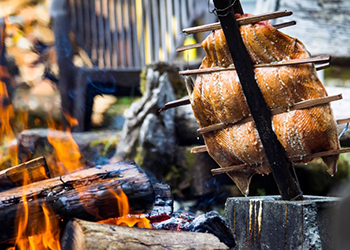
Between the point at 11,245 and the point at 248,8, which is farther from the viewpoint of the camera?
the point at 248,8

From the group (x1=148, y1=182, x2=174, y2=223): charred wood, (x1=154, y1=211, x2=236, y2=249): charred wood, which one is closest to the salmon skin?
(x1=154, y1=211, x2=236, y2=249): charred wood

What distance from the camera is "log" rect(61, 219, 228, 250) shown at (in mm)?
1876

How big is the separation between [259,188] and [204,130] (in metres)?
2.60

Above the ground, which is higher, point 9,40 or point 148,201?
point 9,40

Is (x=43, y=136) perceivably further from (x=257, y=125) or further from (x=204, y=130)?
(x=257, y=125)

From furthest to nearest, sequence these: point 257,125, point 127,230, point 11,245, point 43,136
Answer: point 43,136, point 257,125, point 11,245, point 127,230

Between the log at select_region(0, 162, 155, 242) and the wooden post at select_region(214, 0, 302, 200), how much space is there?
959 millimetres

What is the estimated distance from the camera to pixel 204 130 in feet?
8.86

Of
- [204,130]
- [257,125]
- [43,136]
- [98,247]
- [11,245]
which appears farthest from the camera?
[43,136]

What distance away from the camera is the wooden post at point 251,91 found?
90.7 inches

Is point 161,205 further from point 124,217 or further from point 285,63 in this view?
point 285,63

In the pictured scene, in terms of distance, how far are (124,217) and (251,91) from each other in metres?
1.38

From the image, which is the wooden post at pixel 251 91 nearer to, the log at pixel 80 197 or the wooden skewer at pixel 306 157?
the wooden skewer at pixel 306 157

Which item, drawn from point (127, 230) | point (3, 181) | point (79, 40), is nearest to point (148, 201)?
point (127, 230)
